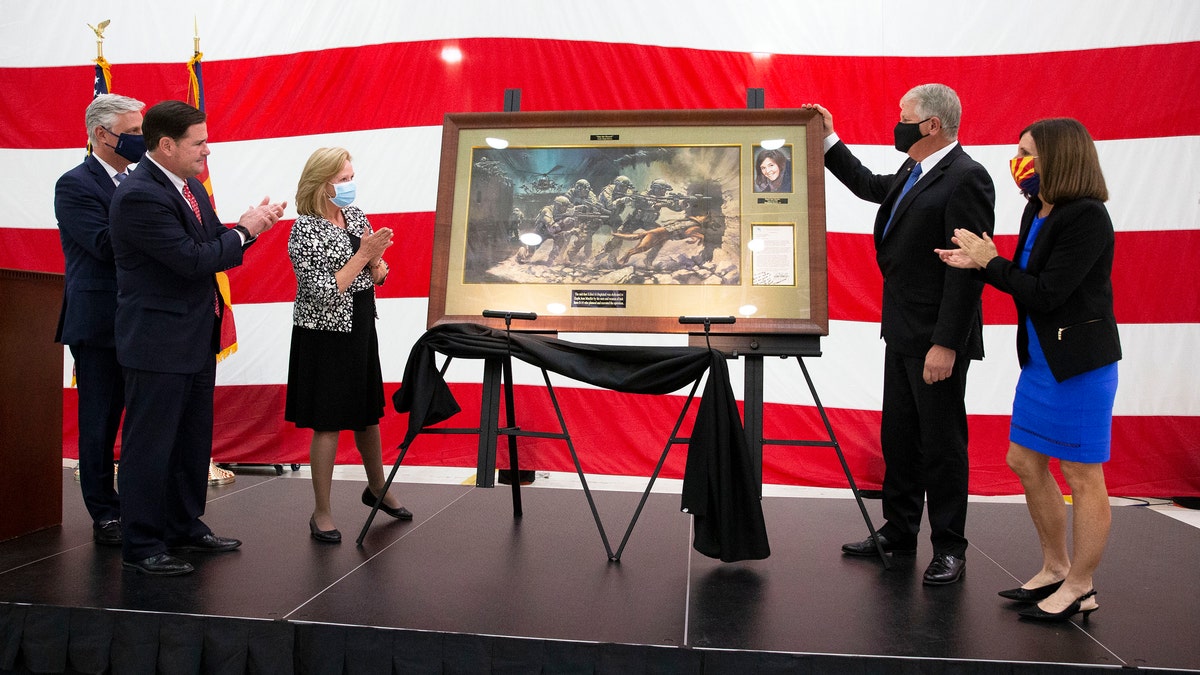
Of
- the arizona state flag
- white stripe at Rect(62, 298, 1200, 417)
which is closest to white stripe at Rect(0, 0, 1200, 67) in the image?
the arizona state flag

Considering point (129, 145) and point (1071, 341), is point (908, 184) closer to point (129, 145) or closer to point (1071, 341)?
point (1071, 341)

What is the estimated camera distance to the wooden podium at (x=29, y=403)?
3.05 meters

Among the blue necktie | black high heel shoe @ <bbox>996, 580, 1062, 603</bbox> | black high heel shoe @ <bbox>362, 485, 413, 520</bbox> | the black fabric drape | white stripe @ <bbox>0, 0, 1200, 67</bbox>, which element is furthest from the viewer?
white stripe @ <bbox>0, 0, 1200, 67</bbox>

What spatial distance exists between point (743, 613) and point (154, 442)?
179 cm

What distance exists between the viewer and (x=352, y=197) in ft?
10.0

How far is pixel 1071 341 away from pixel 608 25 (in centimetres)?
304

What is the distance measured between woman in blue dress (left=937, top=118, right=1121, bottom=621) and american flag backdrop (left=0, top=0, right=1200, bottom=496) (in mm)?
2019

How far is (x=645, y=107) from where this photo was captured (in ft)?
14.8

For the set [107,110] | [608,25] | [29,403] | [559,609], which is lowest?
[559,609]

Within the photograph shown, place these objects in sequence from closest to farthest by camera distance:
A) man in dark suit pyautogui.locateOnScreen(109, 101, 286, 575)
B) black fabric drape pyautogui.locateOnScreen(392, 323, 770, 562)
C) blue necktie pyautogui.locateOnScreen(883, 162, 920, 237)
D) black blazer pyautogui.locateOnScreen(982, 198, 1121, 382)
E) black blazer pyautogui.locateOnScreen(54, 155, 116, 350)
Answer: black blazer pyautogui.locateOnScreen(982, 198, 1121, 382) → man in dark suit pyautogui.locateOnScreen(109, 101, 286, 575) → black fabric drape pyautogui.locateOnScreen(392, 323, 770, 562) → blue necktie pyautogui.locateOnScreen(883, 162, 920, 237) → black blazer pyautogui.locateOnScreen(54, 155, 116, 350)

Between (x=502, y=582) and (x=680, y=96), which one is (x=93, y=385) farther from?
(x=680, y=96)

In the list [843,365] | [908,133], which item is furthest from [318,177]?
[843,365]

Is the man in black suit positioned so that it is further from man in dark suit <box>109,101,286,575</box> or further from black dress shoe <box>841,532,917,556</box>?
man in dark suit <box>109,101,286,575</box>

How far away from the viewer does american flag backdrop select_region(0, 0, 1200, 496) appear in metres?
4.25
